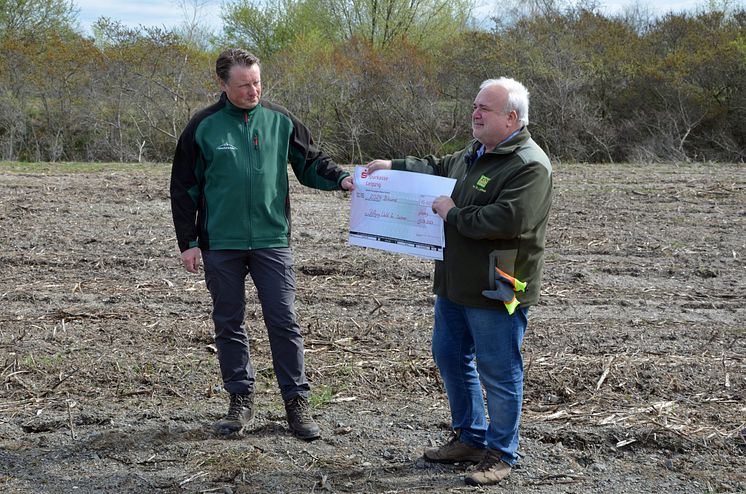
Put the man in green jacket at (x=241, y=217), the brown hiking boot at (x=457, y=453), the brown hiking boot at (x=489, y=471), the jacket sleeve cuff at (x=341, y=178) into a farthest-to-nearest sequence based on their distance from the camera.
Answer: the jacket sleeve cuff at (x=341, y=178), the man in green jacket at (x=241, y=217), the brown hiking boot at (x=457, y=453), the brown hiking boot at (x=489, y=471)

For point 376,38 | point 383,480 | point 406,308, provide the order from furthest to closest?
point 376,38 → point 406,308 → point 383,480

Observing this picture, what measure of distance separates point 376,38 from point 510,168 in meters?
34.6

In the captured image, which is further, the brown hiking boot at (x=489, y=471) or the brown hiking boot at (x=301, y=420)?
the brown hiking boot at (x=301, y=420)

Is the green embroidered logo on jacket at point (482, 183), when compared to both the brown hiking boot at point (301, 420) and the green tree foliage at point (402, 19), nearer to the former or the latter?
the brown hiking boot at point (301, 420)

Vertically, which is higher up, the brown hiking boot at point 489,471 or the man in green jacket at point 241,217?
the man in green jacket at point 241,217

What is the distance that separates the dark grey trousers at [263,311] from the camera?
15.7ft

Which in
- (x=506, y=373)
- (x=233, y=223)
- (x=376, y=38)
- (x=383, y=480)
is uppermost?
(x=376, y=38)

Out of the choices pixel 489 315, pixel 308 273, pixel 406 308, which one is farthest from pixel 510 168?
pixel 308 273

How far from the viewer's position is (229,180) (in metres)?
4.66

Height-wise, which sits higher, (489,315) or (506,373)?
(489,315)

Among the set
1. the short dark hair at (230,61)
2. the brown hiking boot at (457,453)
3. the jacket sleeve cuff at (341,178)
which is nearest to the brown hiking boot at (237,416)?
the brown hiking boot at (457,453)

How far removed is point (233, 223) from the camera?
4.69 metres

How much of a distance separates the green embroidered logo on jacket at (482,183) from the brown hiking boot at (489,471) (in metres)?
1.33

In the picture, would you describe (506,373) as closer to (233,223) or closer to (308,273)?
(233,223)
